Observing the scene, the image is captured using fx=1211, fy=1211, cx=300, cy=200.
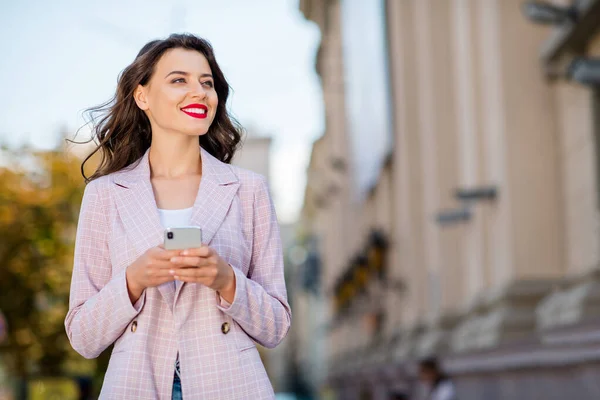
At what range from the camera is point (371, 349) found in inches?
1400

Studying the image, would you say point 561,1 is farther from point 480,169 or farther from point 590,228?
point 480,169

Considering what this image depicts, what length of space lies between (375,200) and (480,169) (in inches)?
696

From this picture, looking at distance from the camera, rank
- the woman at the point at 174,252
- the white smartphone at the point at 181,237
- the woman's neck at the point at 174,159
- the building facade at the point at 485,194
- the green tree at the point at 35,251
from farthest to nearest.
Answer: the green tree at the point at 35,251 → the building facade at the point at 485,194 → the woman's neck at the point at 174,159 → the woman at the point at 174,252 → the white smartphone at the point at 181,237

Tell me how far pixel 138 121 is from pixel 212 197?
1.56 ft

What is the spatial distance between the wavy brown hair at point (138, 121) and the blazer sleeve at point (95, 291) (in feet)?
0.67

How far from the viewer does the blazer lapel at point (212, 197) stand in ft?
12.8

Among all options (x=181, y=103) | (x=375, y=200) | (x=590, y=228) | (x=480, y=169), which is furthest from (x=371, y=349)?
(x=181, y=103)

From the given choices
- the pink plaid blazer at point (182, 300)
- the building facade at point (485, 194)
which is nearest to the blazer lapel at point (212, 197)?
the pink plaid blazer at point (182, 300)

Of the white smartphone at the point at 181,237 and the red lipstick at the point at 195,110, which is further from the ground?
the red lipstick at the point at 195,110

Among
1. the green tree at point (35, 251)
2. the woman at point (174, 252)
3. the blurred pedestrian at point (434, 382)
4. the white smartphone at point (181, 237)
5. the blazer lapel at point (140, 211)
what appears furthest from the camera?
the green tree at point (35, 251)

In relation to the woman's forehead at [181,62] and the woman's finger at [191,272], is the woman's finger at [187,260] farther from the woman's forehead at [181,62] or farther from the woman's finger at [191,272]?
the woman's forehead at [181,62]

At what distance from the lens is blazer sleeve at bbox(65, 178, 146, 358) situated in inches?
147

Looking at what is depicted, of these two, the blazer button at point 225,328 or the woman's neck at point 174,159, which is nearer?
the blazer button at point 225,328

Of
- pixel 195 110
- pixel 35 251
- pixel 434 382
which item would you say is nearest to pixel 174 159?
pixel 195 110
